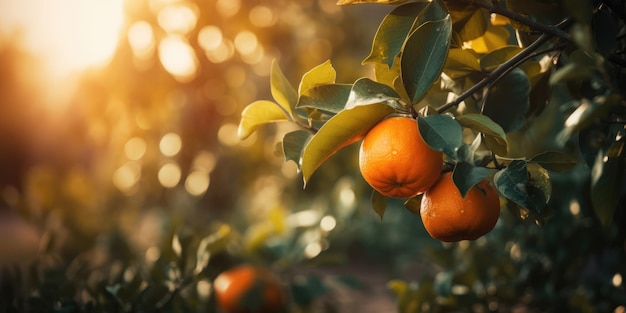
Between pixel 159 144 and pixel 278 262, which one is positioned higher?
pixel 278 262

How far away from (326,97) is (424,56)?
4.6 inches

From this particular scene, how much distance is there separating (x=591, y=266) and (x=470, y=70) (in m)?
1.04

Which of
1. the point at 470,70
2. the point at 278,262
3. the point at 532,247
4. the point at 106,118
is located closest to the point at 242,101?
the point at 106,118

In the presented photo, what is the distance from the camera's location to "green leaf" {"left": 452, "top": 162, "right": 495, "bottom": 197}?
1.61ft

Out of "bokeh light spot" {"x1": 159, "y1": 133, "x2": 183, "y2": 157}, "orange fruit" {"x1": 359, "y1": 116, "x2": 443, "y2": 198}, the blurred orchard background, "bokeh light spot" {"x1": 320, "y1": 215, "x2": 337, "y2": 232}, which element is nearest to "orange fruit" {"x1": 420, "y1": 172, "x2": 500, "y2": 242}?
"orange fruit" {"x1": 359, "y1": 116, "x2": 443, "y2": 198}

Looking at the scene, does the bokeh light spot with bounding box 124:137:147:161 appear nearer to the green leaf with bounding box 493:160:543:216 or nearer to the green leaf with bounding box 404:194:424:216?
the green leaf with bounding box 404:194:424:216

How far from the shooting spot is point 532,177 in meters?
0.54

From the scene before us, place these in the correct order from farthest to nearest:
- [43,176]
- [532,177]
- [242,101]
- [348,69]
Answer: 1. [242,101]
2. [348,69]
3. [43,176]
4. [532,177]

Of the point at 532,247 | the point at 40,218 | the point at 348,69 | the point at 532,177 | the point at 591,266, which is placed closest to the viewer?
the point at 532,177

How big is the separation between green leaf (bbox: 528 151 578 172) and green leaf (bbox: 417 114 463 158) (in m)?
0.13

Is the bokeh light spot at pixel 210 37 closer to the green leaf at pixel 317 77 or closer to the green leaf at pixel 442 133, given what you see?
the green leaf at pixel 317 77

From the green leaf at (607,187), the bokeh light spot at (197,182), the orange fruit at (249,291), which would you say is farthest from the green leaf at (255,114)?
the bokeh light spot at (197,182)

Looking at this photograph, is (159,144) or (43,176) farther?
(159,144)

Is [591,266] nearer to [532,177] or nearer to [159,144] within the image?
[532,177]
